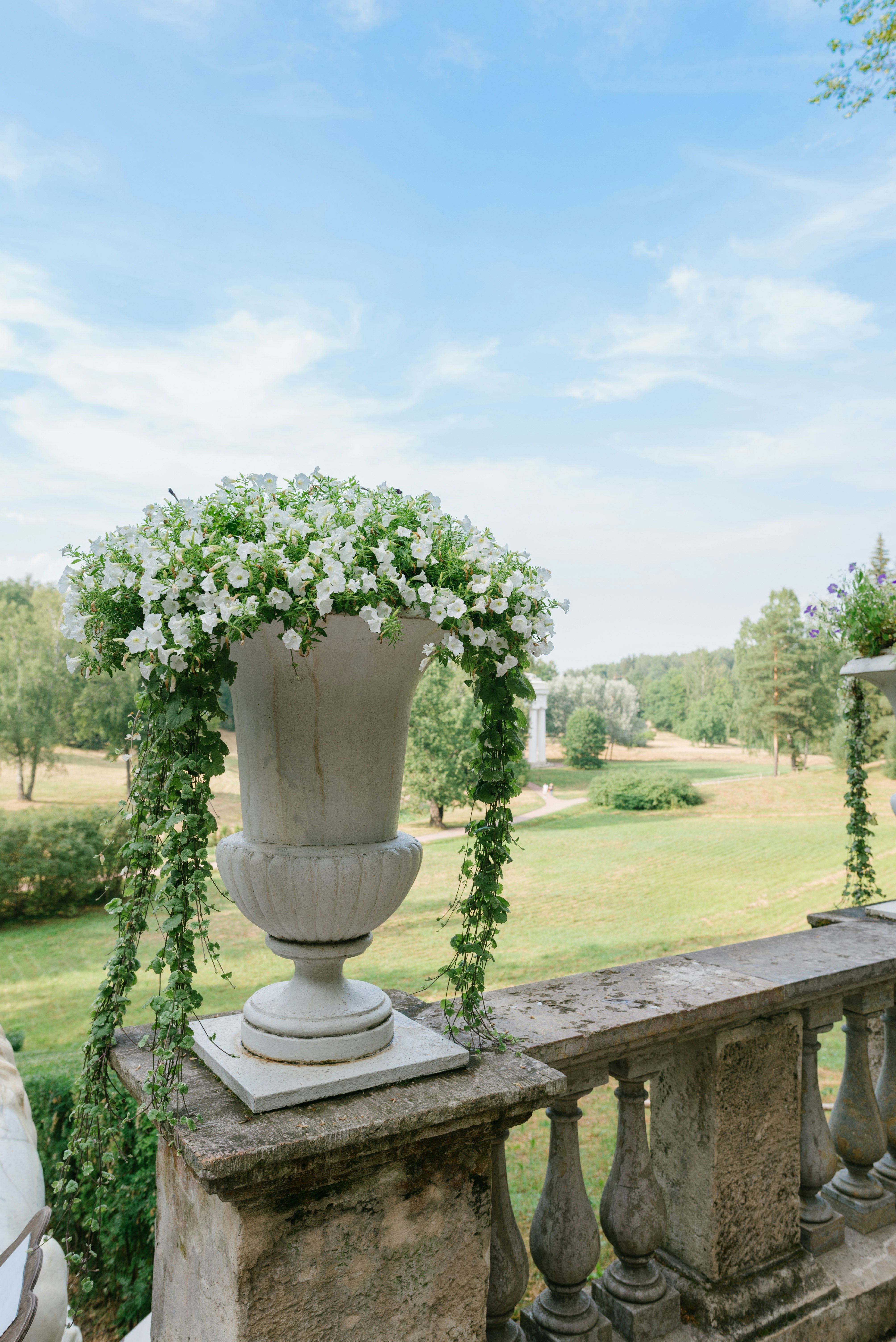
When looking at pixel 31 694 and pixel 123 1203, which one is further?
pixel 31 694

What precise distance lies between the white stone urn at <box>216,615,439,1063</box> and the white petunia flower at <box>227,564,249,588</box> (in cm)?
9

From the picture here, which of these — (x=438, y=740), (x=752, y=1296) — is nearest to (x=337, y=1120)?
(x=752, y=1296)

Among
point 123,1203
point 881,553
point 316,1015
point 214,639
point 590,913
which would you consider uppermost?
point 881,553

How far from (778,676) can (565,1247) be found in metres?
28.5

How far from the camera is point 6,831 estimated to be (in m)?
12.1

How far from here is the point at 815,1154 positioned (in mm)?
1656

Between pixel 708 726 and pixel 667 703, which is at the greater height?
pixel 667 703

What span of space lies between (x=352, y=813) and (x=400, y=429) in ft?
83.6

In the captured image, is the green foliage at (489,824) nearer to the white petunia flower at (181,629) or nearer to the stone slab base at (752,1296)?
the white petunia flower at (181,629)

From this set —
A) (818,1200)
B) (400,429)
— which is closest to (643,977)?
(818,1200)

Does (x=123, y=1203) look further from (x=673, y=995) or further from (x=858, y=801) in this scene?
(x=858, y=801)

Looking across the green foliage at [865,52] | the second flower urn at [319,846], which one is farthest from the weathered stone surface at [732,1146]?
the green foliage at [865,52]

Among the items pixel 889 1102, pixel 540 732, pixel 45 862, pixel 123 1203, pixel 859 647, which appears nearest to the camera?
pixel 889 1102

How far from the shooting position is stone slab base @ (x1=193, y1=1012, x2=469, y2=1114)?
0.99 metres
